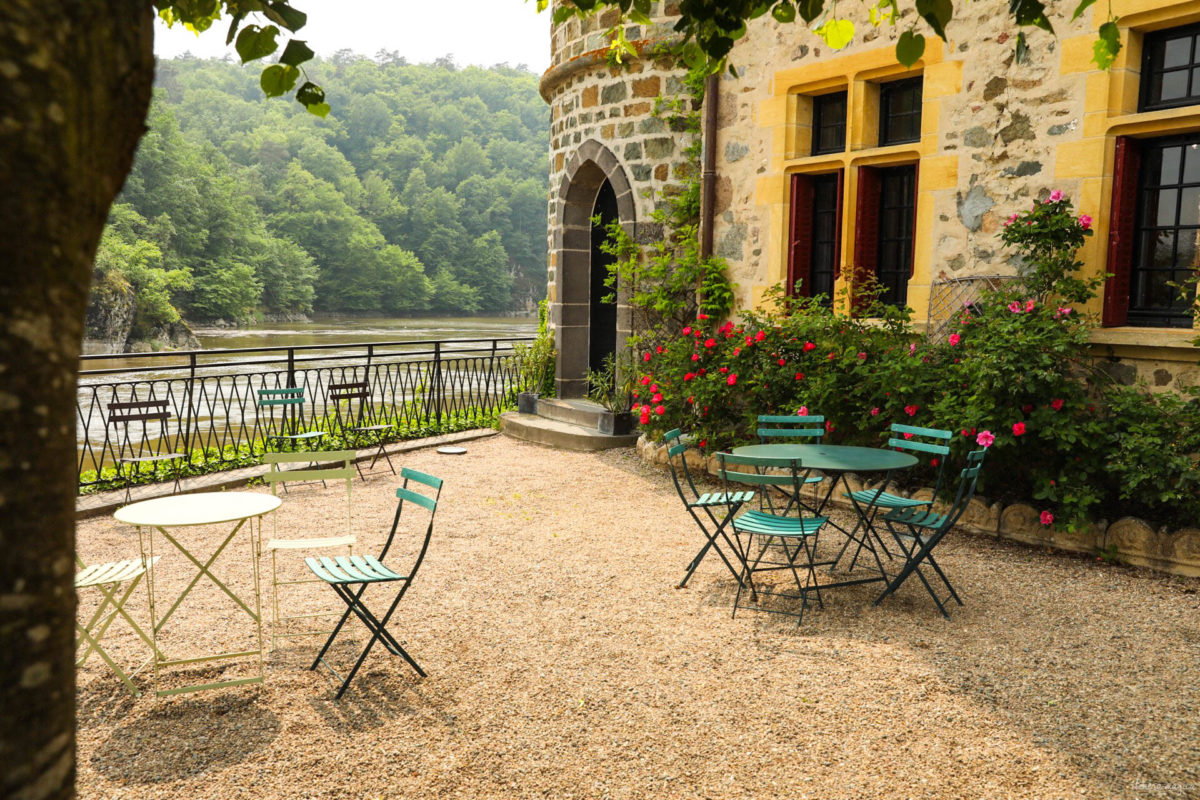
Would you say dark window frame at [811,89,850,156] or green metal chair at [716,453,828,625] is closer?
green metal chair at [716,453,828,625]

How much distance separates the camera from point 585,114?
9414 mm

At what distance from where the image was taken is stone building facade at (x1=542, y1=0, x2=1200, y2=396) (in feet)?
17.8

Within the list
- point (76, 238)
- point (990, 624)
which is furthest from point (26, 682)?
point (990, 624)

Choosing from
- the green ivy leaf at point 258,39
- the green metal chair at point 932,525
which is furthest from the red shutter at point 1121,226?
the green ivy leaf at point 258,39

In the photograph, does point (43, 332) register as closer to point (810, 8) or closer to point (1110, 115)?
point (810, 8)

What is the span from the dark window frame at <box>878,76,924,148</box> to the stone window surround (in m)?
1.27

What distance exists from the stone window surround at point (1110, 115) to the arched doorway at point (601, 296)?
5391 millimetres

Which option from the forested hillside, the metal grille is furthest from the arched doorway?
the forested hillside

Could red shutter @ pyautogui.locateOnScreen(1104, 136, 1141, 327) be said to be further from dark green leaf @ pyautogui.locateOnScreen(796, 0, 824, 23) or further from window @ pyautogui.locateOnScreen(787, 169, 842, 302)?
dark green leaf @ pyautogui.locateOnScreen(796, 0, 824, 23)

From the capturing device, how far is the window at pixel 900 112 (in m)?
6.79

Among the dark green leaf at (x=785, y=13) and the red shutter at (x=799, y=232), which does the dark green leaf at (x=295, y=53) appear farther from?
the red shutter at (x=799, y=232)

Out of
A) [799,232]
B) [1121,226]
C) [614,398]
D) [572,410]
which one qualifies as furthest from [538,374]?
[1121,226]

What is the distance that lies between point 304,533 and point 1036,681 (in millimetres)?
4275

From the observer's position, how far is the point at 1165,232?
5.49 metres
